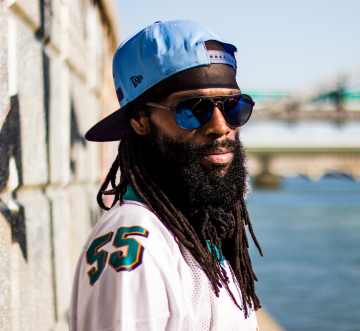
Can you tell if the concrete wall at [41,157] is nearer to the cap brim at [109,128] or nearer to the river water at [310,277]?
the cap brim at [109,128]

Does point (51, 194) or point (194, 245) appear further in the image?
point (51, 194)

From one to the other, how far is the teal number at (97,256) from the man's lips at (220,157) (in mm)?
428

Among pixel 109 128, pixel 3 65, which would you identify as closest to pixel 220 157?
pixel 109 128

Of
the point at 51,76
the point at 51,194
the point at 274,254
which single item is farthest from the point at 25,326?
the point at 274,254

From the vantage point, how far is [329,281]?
7.82 m

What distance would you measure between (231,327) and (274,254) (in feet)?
30.3

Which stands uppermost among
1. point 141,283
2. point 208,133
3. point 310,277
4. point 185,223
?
point 208,133

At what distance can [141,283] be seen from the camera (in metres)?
1.04

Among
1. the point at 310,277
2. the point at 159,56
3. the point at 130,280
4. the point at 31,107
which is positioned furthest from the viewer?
the point at 310,277

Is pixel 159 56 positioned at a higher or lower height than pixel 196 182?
higher

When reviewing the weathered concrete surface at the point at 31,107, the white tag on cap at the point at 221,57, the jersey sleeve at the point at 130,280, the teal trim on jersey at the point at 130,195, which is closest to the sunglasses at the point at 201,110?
the white tag on cap at the point at 221,57

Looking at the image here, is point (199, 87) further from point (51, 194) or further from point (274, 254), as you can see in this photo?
point (274, 254)

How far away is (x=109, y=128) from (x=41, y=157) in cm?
45

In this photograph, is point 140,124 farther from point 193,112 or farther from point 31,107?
point 31,107
